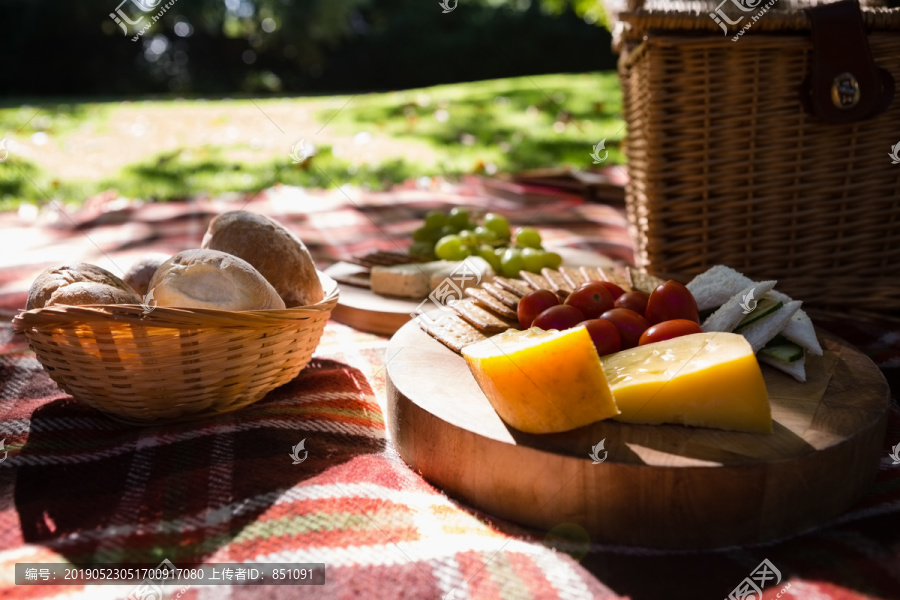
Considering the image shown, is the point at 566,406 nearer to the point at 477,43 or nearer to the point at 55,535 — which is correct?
the point at 55,535

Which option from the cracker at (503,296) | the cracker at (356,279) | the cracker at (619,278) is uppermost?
the cracker at (503,296)

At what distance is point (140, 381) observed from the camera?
151cm

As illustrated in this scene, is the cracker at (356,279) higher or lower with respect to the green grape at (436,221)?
lower

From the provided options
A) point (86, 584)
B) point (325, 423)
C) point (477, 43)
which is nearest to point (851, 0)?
point (325, 423)

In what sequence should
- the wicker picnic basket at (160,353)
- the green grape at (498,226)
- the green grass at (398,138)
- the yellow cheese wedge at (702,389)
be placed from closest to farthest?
the yellow cheese wedge at (702,389)
the wicker picnic basket at (160,353)
the green grape at (498,226)
the green grass at (398,138)

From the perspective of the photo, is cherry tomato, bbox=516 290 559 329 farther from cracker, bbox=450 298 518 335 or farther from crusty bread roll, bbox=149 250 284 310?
crusty bread roll, bbox=149 250 284 310

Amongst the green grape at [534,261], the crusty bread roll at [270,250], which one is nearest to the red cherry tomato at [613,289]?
the green grape at [534,261]

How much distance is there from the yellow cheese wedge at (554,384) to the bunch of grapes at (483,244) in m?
1.11

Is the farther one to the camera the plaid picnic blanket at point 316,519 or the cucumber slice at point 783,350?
the cucumber slice at point 783,350

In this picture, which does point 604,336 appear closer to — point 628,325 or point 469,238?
point 628,325

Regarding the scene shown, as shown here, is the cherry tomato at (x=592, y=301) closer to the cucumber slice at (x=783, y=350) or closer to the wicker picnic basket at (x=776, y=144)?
the cucumber slice at (x=783, y=350)

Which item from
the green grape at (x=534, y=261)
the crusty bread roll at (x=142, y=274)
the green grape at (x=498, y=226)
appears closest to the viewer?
the crusty bread roll at (x=142, y=274)

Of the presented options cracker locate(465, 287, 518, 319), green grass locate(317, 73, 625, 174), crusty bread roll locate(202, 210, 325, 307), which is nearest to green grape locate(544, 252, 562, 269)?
cracker locate(465, 287, 518, 319)

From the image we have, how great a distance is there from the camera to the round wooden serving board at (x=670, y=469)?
3.96 ft
